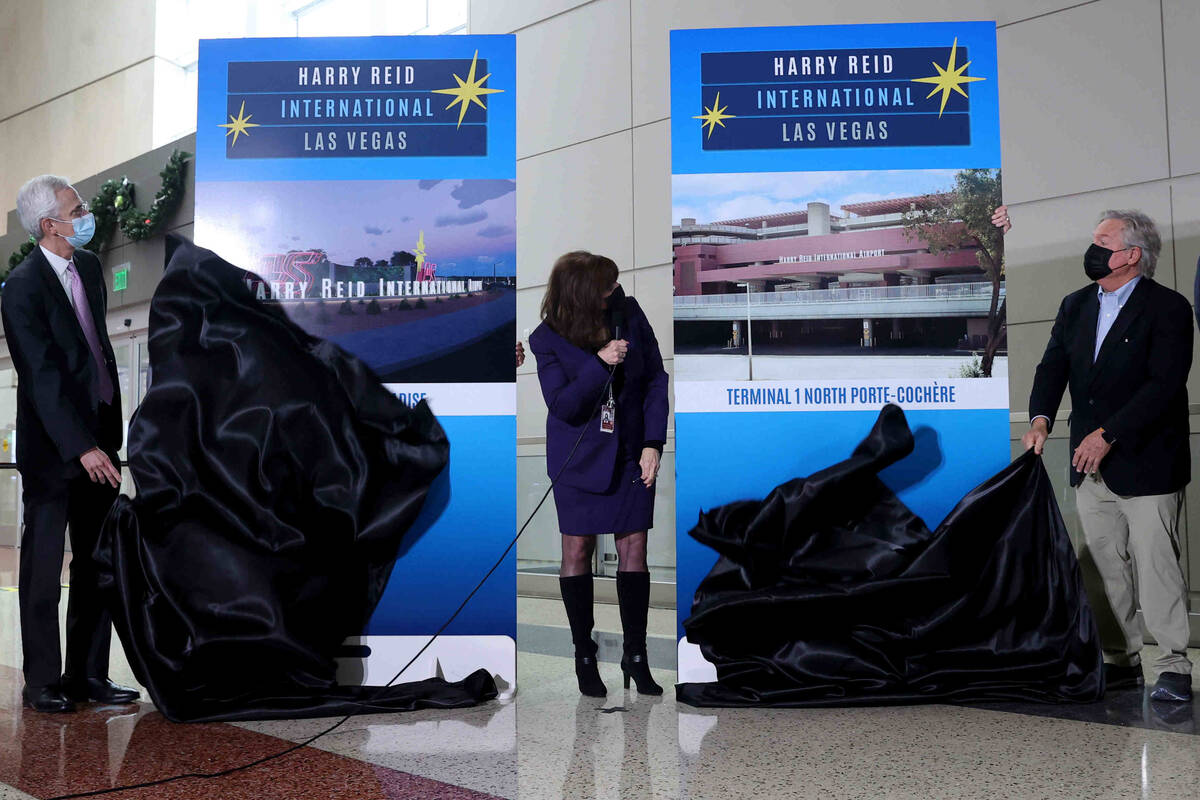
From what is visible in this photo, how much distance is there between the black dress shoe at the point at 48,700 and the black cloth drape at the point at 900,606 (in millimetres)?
1716

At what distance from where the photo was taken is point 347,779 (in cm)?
204

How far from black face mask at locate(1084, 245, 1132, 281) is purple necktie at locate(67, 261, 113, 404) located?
3038 millimetres

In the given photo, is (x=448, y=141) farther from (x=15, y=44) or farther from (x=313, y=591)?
(x=15, y=44)

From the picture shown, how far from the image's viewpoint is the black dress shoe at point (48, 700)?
2764 millimetres

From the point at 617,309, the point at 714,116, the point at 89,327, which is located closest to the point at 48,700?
the point at 89,327

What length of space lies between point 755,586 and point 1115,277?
1513 mm

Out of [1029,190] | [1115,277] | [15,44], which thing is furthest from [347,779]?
[15,44]

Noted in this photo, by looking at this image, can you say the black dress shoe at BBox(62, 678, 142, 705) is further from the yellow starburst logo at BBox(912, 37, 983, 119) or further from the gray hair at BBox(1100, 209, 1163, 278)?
the gray hair at BBox(1100, 209, 1163, 278)

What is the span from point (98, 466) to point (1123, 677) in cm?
311

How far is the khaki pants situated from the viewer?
290 centimetres

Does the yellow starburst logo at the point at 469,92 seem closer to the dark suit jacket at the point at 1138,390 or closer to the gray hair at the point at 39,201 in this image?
the gray hair at the point at 39,201

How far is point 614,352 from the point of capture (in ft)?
9.46

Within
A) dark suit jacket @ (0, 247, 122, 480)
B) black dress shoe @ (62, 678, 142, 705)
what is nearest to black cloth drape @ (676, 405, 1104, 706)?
black dress shoe @ (62, 678, 142, 705)

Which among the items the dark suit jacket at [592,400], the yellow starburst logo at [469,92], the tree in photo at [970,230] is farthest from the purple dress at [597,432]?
the tree in photo at [970,230]
